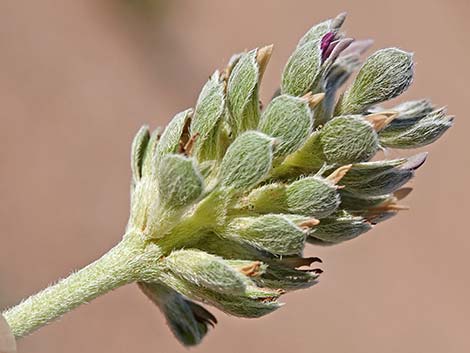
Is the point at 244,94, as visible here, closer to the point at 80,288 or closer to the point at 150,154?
the point at 150,154

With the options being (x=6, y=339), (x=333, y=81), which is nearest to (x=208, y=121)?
(x=333, y=81)

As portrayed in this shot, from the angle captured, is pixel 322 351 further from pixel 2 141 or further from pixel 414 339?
pixel 2 141

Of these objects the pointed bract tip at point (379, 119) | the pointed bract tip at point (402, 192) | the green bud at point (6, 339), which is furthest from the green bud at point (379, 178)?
the green bud at point (6, 339)

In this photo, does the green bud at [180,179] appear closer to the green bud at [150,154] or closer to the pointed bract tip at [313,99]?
the green bud at [150,154]

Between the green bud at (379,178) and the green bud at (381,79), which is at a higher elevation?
the green bud at (381,79)

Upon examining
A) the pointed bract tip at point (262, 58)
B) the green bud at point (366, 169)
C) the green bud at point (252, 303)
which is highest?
the pointed bract tip at point (262, 58)

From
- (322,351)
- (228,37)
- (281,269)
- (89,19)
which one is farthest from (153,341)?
(281,269)

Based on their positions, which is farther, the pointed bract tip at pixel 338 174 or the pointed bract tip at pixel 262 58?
the pointed bract tip at pixel 262 58

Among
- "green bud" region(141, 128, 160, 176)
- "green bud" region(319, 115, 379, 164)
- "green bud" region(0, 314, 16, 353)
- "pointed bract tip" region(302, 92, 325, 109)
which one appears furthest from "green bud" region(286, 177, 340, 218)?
"green bud" region(0, 314, 16, 353)
